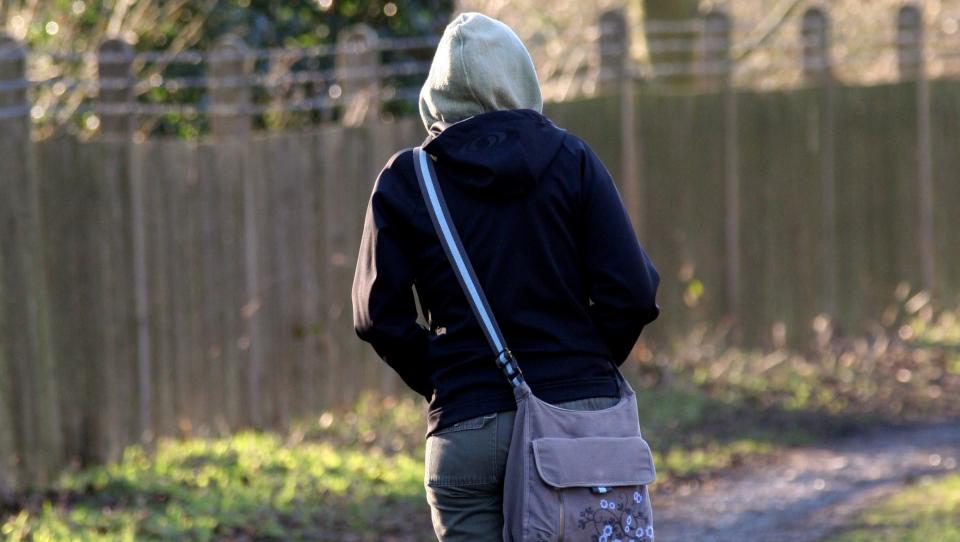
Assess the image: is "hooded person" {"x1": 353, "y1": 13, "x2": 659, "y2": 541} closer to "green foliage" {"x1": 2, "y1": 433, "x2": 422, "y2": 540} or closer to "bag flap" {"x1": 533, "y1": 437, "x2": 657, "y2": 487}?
"bag flap" {"x1": 533, "y1": 437, "x2": 657, "y2": 487}

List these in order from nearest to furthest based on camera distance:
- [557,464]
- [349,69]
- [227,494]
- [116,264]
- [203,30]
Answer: [557,464]
[227,494]
[116,264]
[349,69]
[203,30]

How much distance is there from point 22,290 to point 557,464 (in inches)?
146

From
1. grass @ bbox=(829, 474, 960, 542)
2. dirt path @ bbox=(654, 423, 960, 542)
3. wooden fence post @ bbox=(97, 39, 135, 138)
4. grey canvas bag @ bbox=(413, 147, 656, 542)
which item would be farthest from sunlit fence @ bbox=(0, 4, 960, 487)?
grey canvas bag @ bbox=(413, 147, 656, 542)

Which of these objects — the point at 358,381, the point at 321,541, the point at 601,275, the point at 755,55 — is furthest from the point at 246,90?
the point at 755,55

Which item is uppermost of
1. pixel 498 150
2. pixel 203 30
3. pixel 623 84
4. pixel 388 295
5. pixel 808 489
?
pixel 203 30

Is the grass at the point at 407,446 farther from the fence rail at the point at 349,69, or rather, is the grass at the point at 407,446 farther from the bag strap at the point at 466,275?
the bag strap at the point at 466,275

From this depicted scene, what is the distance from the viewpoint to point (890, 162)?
413 inches

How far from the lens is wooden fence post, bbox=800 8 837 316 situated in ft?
33.8

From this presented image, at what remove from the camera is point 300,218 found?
8.00 meters

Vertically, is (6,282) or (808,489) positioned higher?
(6,282)

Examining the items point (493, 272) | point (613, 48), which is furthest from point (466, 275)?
point (613, 48)

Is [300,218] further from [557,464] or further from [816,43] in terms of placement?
[557,464]

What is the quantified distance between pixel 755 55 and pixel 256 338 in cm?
1112

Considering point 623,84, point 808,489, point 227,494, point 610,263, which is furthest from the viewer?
point 623,84
